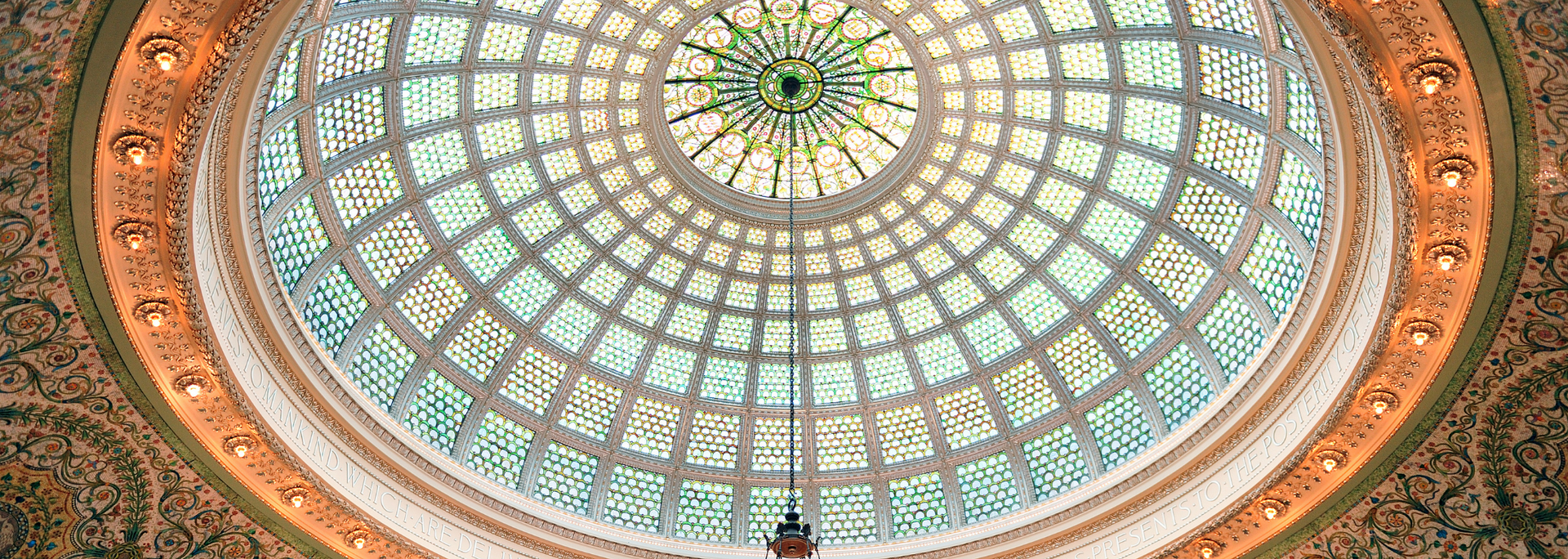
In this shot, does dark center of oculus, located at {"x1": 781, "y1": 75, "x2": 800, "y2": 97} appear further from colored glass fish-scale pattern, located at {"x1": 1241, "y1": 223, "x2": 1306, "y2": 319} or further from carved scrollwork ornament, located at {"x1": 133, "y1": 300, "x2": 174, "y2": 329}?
carved scrollwork ornament, located at {"x1": 133, "y1": 300, "x2": 174, "y2": 329}

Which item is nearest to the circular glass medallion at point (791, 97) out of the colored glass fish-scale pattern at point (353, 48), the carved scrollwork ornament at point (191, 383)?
the colored glass fish-scale pattern at point (353, 48)

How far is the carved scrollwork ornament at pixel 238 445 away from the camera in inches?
529

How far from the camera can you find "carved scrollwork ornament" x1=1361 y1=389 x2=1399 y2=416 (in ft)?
42.2

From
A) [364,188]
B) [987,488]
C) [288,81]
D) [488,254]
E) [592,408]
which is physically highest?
[488,254]

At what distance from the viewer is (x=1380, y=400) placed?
509 inches

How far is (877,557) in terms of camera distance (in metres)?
18.6

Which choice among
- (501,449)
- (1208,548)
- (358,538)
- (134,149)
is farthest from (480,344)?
(1208,548)

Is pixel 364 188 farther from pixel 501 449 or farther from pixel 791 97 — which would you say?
pixel 791 97

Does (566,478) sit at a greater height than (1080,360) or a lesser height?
lesser

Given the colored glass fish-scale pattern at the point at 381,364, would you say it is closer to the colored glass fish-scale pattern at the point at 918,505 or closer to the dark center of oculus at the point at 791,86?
the dark center of oculus at the point at 791,86

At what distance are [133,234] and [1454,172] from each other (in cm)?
1272

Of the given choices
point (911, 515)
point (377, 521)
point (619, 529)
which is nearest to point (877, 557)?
point (911, 515)

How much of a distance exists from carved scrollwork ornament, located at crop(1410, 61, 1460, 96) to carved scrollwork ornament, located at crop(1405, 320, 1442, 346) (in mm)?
3160

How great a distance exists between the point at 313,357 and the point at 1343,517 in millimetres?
13979
